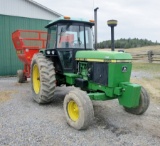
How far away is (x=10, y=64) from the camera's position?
39.6ft

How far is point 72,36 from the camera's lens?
566 cm

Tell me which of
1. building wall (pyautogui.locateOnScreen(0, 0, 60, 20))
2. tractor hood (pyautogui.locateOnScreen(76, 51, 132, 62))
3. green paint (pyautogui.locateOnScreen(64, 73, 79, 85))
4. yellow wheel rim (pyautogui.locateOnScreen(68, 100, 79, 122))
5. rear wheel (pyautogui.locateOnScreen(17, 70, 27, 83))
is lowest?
yellow wheel rim (pyautogui.locateOnScreen(68, 100, 79, 122))

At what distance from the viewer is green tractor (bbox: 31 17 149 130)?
14.3 ft

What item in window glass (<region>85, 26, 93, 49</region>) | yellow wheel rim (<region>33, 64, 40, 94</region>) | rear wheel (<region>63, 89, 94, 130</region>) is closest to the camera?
rear wheel (<region>63, 89, 94, 130</region>)

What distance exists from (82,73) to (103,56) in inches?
35.8

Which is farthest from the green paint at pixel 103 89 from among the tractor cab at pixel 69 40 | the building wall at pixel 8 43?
the building wall at pixel 8 43

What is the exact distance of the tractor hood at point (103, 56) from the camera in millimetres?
4494

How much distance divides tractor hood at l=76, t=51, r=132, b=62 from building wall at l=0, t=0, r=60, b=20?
8.12 metres

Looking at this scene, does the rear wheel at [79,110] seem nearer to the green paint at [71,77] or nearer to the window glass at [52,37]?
the green paint at [71,77]

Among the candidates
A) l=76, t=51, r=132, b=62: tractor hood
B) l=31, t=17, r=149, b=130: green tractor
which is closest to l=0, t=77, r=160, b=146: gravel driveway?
l=31, t=17, r=149, b=130: green tractor

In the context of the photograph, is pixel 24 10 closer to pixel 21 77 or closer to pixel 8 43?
pixel 8 43

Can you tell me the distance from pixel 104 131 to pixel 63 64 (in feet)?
7.13

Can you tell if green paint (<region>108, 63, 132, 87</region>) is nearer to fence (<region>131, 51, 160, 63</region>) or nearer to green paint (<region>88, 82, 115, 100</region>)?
green paint (<region>88, 82, 115, 100</region>)

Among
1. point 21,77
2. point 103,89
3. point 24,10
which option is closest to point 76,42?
point 103,89
